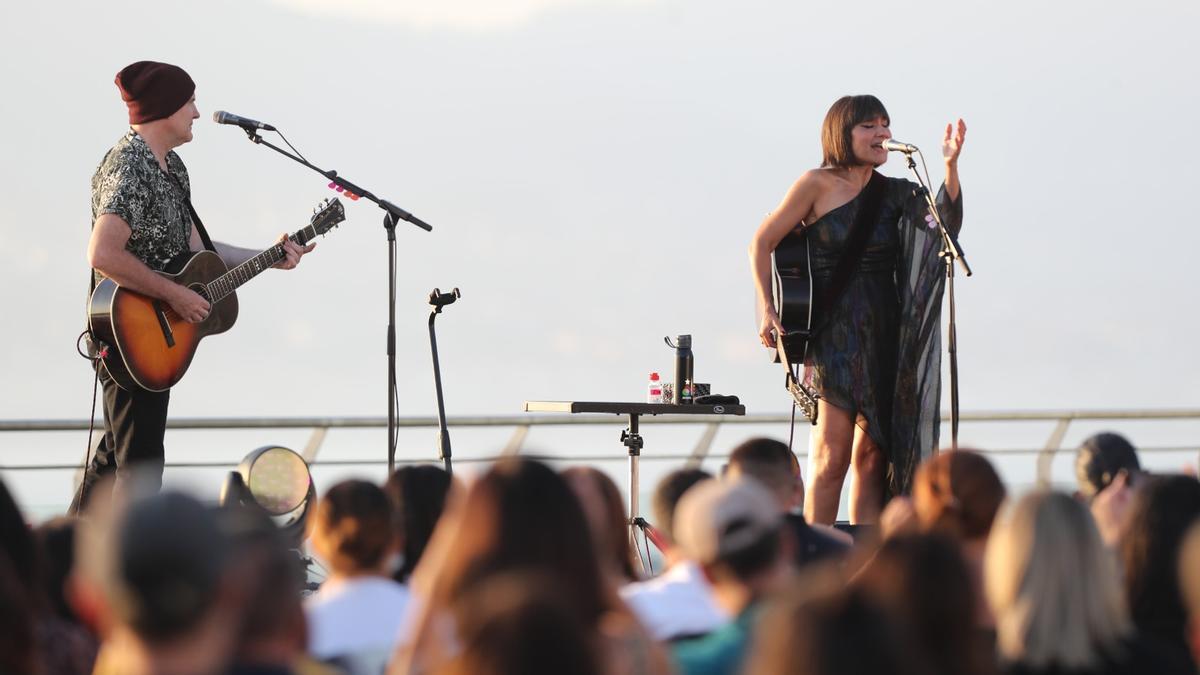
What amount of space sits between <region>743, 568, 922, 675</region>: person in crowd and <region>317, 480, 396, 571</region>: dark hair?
1487 mm

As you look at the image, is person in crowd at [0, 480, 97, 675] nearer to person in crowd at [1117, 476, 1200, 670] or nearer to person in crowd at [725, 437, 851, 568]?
person in crowd at [725, 437, 851, 568]

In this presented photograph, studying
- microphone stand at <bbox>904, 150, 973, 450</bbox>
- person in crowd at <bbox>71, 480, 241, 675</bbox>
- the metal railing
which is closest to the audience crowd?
person in crowd at <bbox>71, 480, 241, 675</bbox>

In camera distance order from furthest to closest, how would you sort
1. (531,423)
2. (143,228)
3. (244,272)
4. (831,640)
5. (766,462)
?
(531,423)
(244,272)
(143,228)
(766,462)
(831,640)

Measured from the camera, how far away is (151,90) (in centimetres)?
589

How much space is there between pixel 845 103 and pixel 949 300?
36.1 inches

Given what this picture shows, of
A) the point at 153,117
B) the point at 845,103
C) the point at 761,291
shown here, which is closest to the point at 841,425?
the point at 761,291

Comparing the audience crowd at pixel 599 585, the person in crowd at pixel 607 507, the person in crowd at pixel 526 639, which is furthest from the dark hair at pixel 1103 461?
the person in crowd at pixel 526 639

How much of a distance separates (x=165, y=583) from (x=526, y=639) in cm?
46

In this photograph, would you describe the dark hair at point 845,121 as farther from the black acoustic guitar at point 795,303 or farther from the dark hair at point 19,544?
the dark hair at point 19,544

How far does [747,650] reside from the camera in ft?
8.14

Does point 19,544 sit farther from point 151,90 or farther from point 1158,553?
point 151,90

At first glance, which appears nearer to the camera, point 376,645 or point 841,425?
point 376,645

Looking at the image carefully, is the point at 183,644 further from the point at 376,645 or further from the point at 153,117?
the point at 153,117

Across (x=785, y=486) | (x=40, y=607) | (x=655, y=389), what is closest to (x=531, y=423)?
(x=655, y=389)
